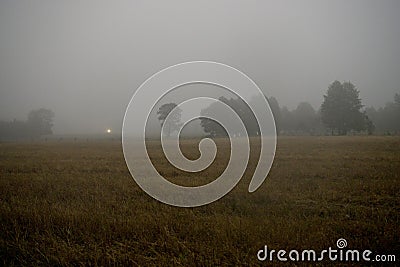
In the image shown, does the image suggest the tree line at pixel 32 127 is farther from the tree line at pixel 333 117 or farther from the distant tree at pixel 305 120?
the distant tree at pixel 305 120

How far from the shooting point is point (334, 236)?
5.34 metres

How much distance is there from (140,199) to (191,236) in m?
3.69

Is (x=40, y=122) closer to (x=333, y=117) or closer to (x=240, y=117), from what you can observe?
(x=240, y=117)

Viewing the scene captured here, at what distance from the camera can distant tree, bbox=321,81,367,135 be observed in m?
60.8

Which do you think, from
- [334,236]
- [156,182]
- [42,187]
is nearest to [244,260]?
[334,236]

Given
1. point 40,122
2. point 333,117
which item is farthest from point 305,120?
point 40,122

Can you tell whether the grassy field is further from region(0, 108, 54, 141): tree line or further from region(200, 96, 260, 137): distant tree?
region(0, 108, 54, 141): tree line

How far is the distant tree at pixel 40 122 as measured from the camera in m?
116

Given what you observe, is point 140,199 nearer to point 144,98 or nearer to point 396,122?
point 144,98

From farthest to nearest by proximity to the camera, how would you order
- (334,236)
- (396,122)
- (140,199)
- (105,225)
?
(396,122) → (140,199) → (105,225) → (334,236)

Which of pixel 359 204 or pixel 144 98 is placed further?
pixel 144 98

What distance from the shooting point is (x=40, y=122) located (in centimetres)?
11781

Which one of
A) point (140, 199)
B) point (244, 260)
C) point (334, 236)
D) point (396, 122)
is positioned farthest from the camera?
point (396, 122)

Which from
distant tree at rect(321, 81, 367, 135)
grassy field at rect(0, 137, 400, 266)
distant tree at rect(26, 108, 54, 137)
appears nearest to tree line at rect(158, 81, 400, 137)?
distant tree at rect(321, 81, 367, 135)
